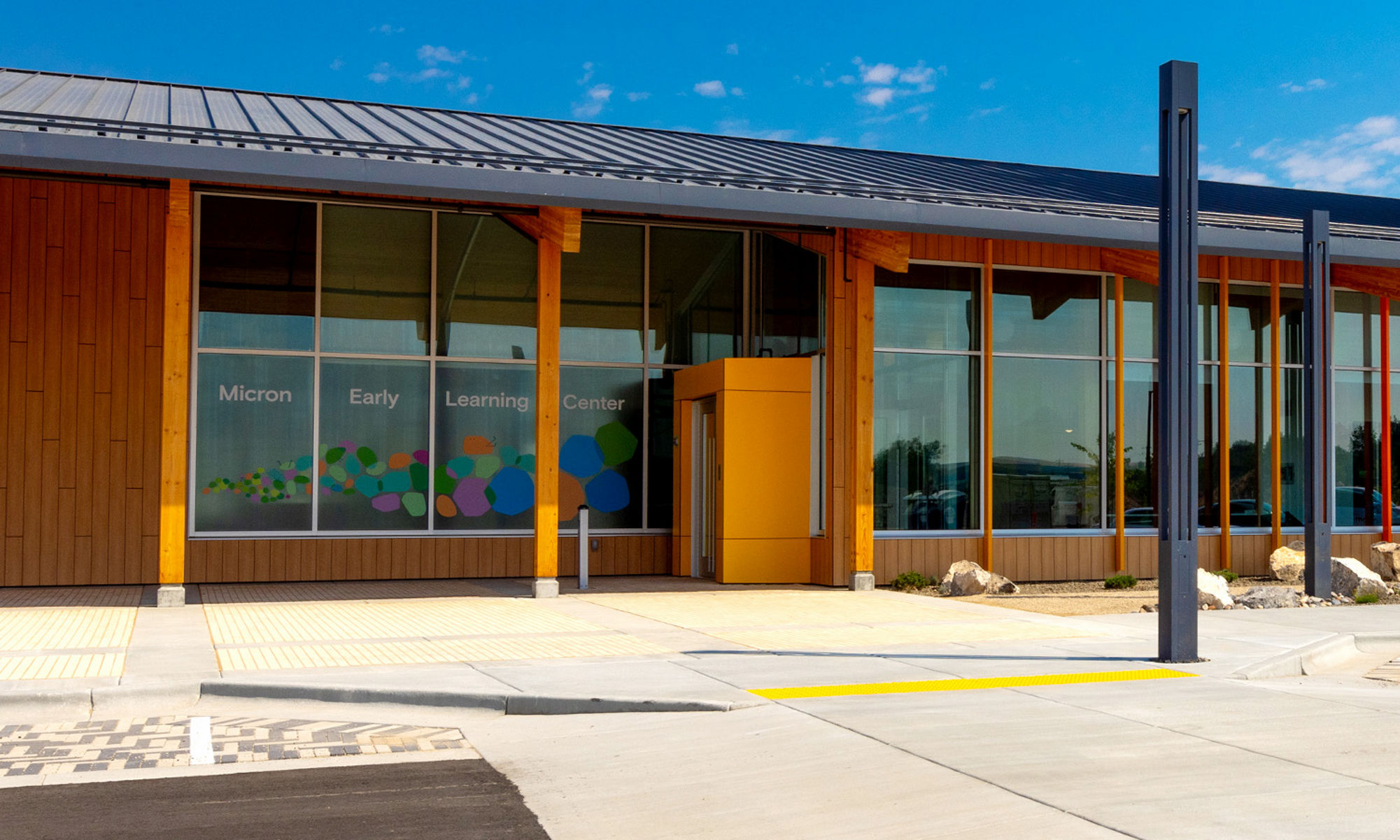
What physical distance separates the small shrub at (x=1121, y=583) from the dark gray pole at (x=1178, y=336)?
6580 millimetres

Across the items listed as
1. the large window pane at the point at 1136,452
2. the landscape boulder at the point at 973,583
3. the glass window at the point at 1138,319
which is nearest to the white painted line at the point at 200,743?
the landscape boulder at the point at 973,583

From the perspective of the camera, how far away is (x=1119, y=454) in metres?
16.6

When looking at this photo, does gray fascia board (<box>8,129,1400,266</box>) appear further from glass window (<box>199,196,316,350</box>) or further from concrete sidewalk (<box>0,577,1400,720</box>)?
concrete sidewalk (<box>0,577,1400,720</box>)

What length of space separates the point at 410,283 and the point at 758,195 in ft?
18.5

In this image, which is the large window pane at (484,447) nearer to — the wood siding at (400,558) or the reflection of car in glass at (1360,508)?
the wood siding at (400,558)

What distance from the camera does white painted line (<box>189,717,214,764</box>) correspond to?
6.35 m

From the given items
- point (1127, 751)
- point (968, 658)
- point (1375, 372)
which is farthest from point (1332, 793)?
point (1375, 372)

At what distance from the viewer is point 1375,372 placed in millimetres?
18359

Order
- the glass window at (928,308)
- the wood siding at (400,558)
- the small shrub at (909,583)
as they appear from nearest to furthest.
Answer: the small shrub at (909,583) < the wood siding at (400,558) < the glass window at (928,308)

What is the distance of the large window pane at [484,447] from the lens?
666 inches

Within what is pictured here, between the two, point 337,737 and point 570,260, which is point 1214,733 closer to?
point 337,737

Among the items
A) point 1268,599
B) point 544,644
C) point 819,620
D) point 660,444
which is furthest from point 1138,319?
point 544,644

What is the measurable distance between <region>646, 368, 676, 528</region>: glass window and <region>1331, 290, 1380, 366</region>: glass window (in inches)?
374

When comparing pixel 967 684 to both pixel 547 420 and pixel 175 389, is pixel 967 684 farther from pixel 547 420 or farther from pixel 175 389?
pixel 175 389
